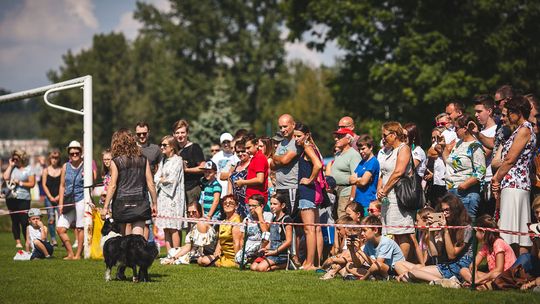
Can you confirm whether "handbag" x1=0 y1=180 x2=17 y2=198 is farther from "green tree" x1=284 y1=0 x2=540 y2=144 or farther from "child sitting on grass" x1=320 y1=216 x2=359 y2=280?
"green tree" x1=284 y1=0 x2=540 y2=144

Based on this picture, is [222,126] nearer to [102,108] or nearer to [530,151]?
[102,108]

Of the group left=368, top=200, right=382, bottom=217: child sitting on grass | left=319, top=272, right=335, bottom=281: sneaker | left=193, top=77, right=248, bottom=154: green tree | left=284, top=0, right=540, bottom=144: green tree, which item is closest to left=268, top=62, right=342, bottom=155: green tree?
left=193, top=77, right=248, bottom=154: green tree

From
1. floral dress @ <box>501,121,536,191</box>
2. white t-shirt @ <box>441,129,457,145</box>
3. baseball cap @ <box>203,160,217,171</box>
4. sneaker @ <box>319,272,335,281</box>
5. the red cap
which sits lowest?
sneaker @ <box>319,272,335,281</box>

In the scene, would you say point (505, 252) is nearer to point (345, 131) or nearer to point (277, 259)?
point (277, 259)

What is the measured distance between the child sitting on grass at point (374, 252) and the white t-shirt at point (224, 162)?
15.2ft

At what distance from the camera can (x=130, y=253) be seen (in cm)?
1137

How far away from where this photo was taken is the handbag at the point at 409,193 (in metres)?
11.8

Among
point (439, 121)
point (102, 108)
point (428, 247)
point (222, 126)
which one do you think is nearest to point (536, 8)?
point (439, 121)

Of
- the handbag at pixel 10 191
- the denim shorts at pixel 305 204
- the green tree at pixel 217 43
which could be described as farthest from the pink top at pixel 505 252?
the green tree at pixel 217 43

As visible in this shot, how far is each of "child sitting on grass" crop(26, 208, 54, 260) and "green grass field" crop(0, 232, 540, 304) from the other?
2470 mm

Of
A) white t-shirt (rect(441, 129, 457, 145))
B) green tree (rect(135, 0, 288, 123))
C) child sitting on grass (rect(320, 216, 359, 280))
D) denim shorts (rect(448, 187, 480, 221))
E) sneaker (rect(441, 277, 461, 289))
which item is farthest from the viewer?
green tree (rect(135, 0, 288, 123))

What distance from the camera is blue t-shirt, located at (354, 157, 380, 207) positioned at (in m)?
13.1

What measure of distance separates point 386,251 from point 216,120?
49.7 metres

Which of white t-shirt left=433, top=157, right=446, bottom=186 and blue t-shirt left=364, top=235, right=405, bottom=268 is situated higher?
white t-shirt left=433, top=157, right=446, bottom=186
